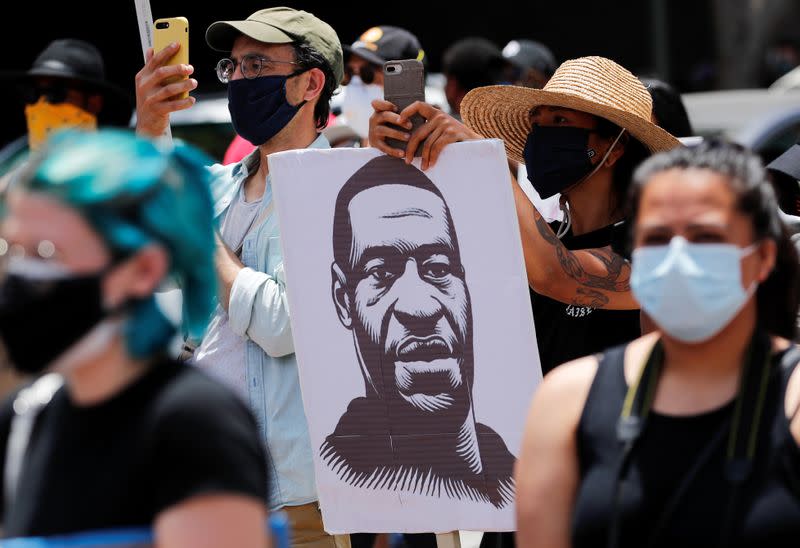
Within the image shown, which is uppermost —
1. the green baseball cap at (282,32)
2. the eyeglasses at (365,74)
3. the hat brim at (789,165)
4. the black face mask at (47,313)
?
the black face mask at (47,313)

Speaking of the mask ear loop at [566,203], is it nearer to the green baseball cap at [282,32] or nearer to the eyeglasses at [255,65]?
the green baseball cap at [282,32]

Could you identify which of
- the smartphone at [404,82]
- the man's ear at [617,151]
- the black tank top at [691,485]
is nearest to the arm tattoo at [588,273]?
the man's ear at [617,151]

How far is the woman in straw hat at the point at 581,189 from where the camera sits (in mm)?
4016

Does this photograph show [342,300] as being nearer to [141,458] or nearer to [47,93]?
[141,458]

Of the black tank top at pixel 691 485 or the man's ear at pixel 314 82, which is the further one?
the man's ear at pixel 314 82

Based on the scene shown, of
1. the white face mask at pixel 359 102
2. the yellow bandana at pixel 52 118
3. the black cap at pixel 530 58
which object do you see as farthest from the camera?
the black cap at pixel 530 58

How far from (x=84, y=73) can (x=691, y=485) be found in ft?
15.8

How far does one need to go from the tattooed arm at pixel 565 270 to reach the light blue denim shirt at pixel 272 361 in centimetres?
66

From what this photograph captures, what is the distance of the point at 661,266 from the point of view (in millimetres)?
2639

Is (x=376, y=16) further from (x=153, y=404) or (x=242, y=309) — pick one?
(x=153, y=404)

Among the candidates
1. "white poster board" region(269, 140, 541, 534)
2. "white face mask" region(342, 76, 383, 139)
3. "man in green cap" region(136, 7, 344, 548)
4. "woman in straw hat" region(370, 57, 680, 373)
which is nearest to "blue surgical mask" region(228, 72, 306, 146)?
"man in green cap" region(136, 7, 344, 548)

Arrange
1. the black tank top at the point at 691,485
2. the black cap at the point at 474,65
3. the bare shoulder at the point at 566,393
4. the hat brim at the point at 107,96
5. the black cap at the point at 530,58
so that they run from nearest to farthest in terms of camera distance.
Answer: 1. the black tank top at the point at 691,485
2. the bare shoulder at the point at 566,393
3. the hat brim at the point at 107,96
4. the black cap at the point at 474,65
5. the black cap at the point at 530,58

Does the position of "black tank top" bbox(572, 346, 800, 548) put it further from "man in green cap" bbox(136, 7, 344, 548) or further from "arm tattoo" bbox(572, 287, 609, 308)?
"man in green cap" bbox(136, 7, 344, 548)

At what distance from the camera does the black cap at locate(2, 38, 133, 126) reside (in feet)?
21.9
